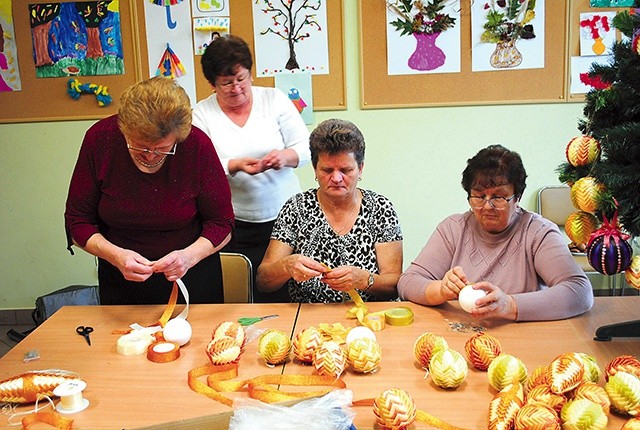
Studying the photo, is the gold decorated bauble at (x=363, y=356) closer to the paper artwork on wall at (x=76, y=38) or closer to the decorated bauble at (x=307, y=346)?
the decorated bauble at (x=307, y=346)

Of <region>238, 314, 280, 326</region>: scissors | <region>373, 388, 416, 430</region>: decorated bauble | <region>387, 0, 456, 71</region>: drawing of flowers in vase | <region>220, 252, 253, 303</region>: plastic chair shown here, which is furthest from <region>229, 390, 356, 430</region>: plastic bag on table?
<region>387, 0, 456, 71</region>: drawing of flowers in vase

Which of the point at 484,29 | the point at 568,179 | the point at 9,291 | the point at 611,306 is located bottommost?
the point at 9,291

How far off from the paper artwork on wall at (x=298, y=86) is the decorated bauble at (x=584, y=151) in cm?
232

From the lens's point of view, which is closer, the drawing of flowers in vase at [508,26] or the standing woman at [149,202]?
the standing woman at [149,202]

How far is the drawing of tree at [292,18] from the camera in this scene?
3.69 m

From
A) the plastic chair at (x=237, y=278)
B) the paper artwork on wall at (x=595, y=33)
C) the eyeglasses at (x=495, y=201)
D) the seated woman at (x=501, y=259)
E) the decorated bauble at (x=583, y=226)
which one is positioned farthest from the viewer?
the paper artwork on wall at (x=595, y=33)

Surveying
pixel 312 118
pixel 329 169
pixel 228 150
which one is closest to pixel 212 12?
pixel 312 118

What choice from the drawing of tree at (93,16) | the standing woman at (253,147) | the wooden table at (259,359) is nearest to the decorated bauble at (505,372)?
the wooden table at (259,359)

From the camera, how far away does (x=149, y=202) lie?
2.00 m

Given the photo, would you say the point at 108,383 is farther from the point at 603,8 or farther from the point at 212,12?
the point at 603,8

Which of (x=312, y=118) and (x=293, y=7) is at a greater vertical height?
(x=293, y=7)

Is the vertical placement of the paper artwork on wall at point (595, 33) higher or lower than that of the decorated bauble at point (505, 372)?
higher

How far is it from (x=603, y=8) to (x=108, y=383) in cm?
352

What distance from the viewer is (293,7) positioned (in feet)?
12.1
